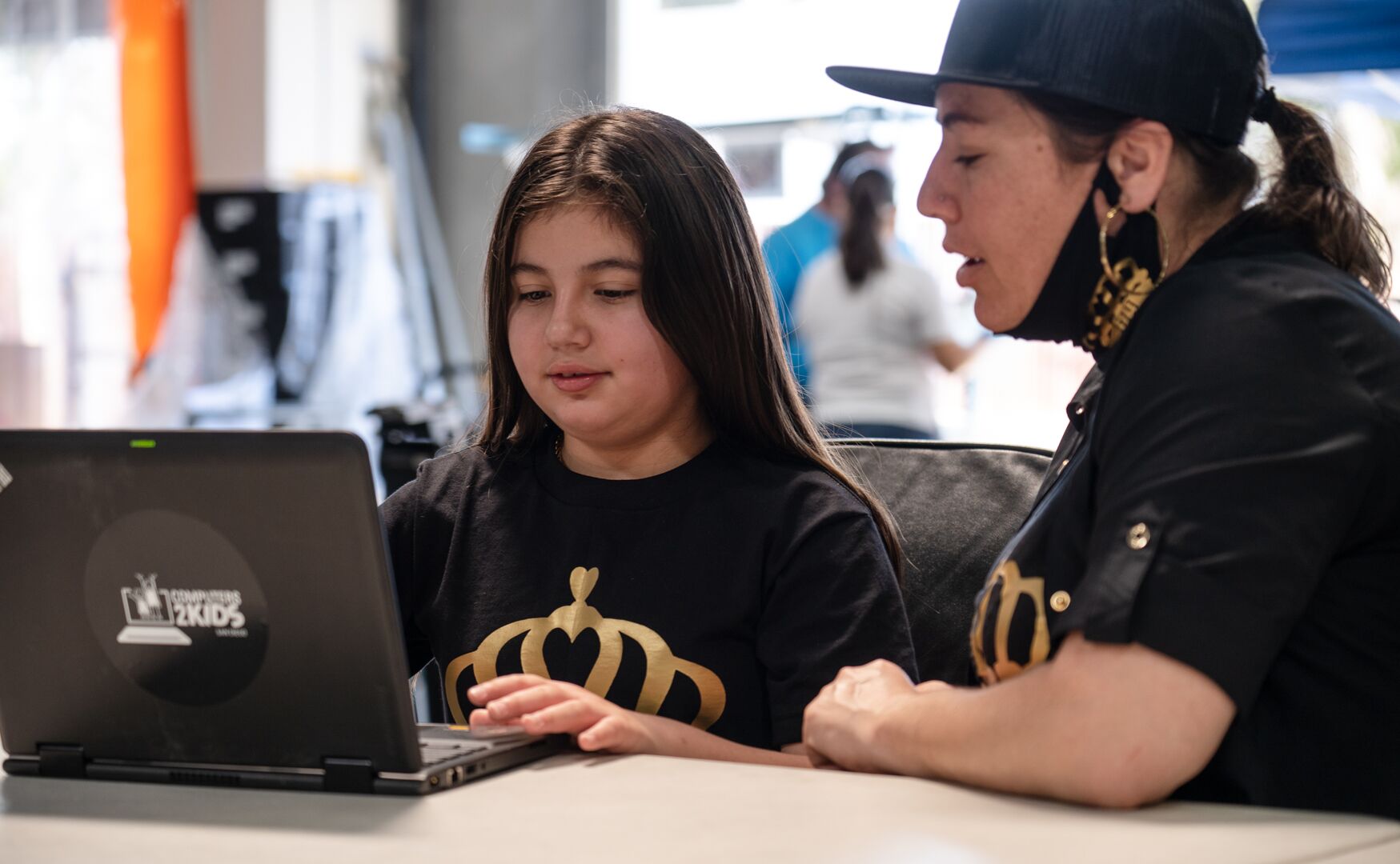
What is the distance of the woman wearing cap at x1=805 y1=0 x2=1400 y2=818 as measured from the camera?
2.72ft

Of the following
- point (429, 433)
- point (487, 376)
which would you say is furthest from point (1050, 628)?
point (429, 433)

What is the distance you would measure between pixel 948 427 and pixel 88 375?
3.08 m

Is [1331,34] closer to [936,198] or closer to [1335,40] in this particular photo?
[1335,40]

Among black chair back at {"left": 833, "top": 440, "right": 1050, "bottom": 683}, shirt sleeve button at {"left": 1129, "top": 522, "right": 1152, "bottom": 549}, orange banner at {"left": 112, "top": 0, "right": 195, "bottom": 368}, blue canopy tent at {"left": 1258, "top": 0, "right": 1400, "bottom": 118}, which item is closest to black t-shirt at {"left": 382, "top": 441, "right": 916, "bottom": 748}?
black chair back at {"left": 833, "top": 440, "right": 1050, "bottom": 683}

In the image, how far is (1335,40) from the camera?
2.85m

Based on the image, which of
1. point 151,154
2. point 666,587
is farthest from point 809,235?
point 666,587

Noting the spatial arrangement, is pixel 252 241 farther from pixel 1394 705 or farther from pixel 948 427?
pixel 1394 705

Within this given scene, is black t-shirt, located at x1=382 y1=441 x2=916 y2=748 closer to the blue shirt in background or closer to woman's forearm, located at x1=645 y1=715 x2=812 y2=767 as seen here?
woman's forearm, located at x1=645 y1=715 x2=812 y2=767

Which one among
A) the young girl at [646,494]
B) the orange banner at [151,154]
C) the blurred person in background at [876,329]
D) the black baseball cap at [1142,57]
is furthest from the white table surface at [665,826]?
the orange banner at [151,154]

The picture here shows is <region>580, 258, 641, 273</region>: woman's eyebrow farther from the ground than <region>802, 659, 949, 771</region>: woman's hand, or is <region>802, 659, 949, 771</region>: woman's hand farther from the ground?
<region>580, 258, 641, 273</region>: woman's eyebrow

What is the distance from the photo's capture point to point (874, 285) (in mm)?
3721

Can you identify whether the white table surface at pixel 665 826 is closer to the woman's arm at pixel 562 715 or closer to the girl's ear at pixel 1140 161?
the woman's arm at pixel 562 715

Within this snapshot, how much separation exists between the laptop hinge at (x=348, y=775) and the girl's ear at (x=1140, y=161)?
64cm

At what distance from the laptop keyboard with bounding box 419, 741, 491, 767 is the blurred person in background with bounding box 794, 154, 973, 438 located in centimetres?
275
